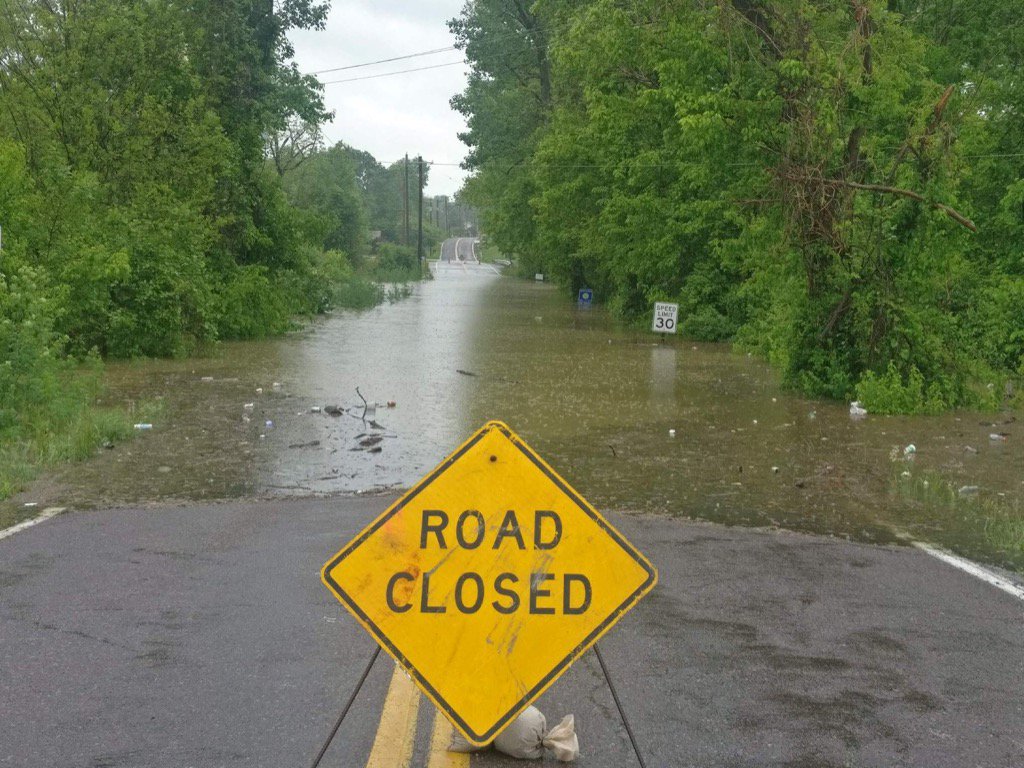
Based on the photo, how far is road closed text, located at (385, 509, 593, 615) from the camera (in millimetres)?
4762

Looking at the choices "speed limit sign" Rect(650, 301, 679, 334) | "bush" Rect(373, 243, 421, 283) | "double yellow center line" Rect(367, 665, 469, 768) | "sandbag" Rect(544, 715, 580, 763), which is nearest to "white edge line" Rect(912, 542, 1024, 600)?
"sandbag" Rect(544, 715, 580, 763)

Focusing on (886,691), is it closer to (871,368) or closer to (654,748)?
(654,748)

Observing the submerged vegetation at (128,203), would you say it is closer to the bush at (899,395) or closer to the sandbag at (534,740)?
the sandbag at (534,740)

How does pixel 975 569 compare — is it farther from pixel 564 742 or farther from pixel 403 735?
pixel 403 735

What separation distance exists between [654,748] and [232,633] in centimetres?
249

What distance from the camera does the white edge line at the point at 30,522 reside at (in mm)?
8875

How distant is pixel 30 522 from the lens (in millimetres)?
9320

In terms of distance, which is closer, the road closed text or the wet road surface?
the road closed text

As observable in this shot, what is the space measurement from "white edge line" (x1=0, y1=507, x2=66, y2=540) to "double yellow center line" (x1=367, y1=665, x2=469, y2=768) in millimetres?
4432

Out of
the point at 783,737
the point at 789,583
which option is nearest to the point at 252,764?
the point at 783,737

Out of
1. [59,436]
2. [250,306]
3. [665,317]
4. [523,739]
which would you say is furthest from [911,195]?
[250,306]

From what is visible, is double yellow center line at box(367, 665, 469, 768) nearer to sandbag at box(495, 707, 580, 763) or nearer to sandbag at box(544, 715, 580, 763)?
sandbag at box(495, 707, 580, 763)

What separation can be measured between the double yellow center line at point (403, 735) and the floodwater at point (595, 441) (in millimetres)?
4933

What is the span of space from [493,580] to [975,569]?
15.4 feet
